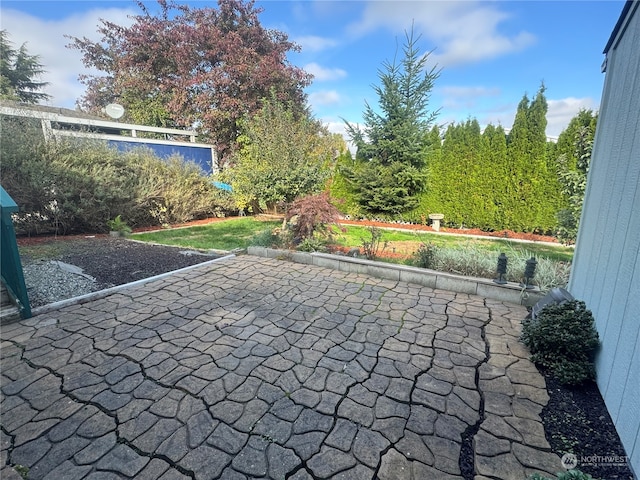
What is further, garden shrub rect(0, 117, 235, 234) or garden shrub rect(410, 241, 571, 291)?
garden shrub rect(0, 117, 235, 234)

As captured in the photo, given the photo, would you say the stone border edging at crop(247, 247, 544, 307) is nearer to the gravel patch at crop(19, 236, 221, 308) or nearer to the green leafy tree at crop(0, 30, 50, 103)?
the gravel patch at crop(19, 236, 221, 308)

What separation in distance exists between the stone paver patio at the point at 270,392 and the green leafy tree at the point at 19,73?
2399 centimetres

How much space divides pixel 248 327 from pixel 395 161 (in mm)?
8299

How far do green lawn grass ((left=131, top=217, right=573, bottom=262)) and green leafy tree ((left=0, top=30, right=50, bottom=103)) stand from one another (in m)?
19.1

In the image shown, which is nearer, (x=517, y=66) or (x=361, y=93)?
(x=517, y=66)

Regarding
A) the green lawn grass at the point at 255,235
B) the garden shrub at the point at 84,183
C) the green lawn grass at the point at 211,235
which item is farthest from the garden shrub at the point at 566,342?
the garden shrub at the point at 84,183

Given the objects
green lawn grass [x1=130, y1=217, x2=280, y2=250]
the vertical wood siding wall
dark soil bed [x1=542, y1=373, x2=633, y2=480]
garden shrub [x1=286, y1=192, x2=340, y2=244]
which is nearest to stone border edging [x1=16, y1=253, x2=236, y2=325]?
green lawn grass [x1=130, y1=217, x2=280, y2=250]

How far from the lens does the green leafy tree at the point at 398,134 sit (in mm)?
9422

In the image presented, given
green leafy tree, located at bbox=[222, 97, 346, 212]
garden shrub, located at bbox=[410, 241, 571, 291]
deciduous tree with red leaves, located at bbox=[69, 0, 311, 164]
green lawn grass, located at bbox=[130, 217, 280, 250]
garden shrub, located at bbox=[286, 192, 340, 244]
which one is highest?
deciduous tree with red leaves, located at bbox=[69, 0, 311, 164]

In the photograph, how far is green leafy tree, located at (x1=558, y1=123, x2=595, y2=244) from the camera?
461cm

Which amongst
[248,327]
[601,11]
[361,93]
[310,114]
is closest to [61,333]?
[248,327]

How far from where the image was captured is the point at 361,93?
384 inches

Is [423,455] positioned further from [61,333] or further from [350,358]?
[61,333]

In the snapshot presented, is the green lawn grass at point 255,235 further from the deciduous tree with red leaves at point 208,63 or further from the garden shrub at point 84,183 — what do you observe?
the deciduous tree with red leaves at point 208,63
